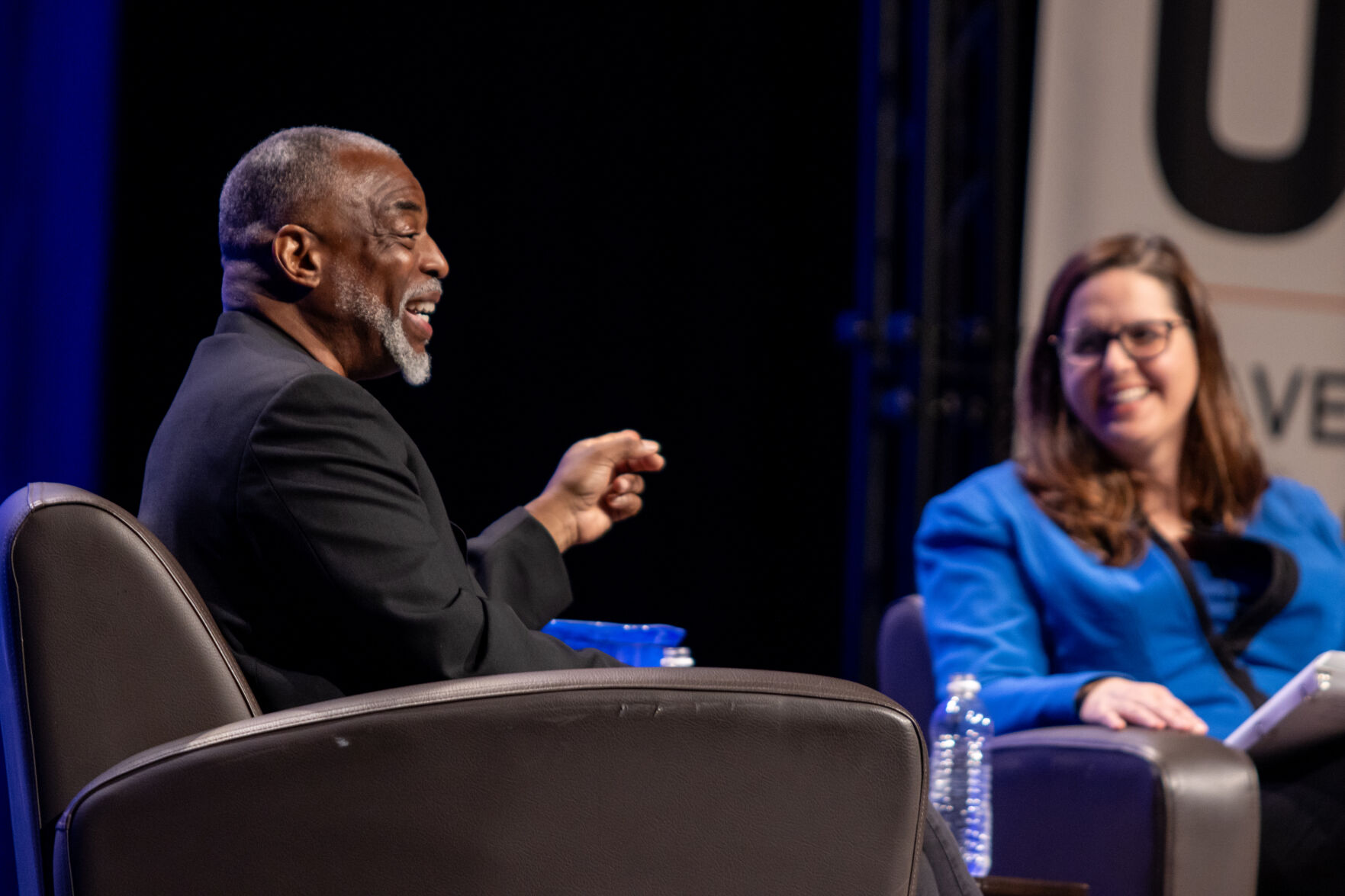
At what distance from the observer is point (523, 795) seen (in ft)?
3.24

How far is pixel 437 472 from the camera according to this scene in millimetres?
3141

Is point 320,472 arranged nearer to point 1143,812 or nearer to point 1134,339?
point 1143,812

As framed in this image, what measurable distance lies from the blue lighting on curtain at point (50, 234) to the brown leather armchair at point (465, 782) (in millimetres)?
1736

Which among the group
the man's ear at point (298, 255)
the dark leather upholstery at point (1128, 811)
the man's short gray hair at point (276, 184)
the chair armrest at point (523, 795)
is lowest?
the dark leather upholstery at point (1128, 811)

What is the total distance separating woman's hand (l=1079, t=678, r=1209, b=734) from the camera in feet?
5.65

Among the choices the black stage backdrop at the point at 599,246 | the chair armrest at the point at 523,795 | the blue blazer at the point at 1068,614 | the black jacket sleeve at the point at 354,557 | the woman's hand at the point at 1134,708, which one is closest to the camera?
the chair armrest at the point at 523,795

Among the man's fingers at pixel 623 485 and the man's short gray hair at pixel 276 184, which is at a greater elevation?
the man's short gray hair at pixel 276 184

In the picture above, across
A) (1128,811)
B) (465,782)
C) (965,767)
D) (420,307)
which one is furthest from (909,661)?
(465,782)

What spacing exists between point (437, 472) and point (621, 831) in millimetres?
2214

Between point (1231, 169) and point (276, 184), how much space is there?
2608 mm

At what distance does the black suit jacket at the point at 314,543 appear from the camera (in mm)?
1166

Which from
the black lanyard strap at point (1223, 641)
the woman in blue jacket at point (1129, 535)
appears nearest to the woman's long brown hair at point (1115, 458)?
the woman in blue jacket at point (1129, 535)

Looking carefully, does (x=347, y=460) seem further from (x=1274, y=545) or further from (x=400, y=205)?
(x=1274, y=545)

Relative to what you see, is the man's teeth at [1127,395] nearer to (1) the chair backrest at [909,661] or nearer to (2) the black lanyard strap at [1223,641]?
(2) the black lanyard strap at [1223,641]
